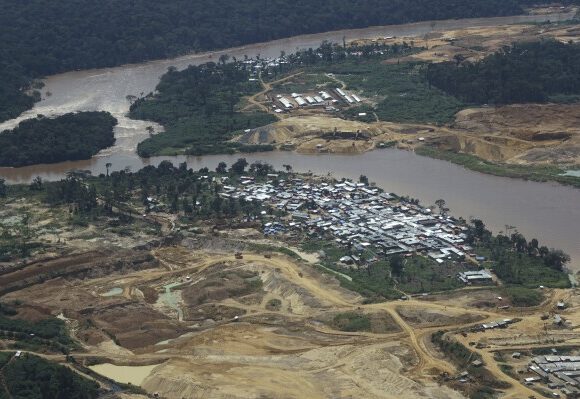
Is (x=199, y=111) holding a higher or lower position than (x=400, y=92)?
higher

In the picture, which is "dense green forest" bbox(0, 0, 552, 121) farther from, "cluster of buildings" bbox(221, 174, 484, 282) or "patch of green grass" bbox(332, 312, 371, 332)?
"patch of green grass" bbox(332, 312, 371, 332)

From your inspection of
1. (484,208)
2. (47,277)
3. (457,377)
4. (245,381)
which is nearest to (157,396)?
(245,381)

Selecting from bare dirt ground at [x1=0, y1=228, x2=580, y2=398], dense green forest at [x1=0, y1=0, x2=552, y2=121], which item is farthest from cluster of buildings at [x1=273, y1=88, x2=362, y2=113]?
bare dirt ground at [x1=0, y1=228, x2=580, y2=398]

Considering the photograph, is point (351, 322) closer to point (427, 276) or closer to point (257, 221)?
point (427, 276)

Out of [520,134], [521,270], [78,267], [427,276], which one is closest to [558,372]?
[521,270]

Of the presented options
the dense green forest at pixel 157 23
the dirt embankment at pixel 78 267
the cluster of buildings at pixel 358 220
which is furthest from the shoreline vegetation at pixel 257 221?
the dense green forest at pixel 157 23

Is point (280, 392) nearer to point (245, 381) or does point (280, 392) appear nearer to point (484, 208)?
point (245, 381)
